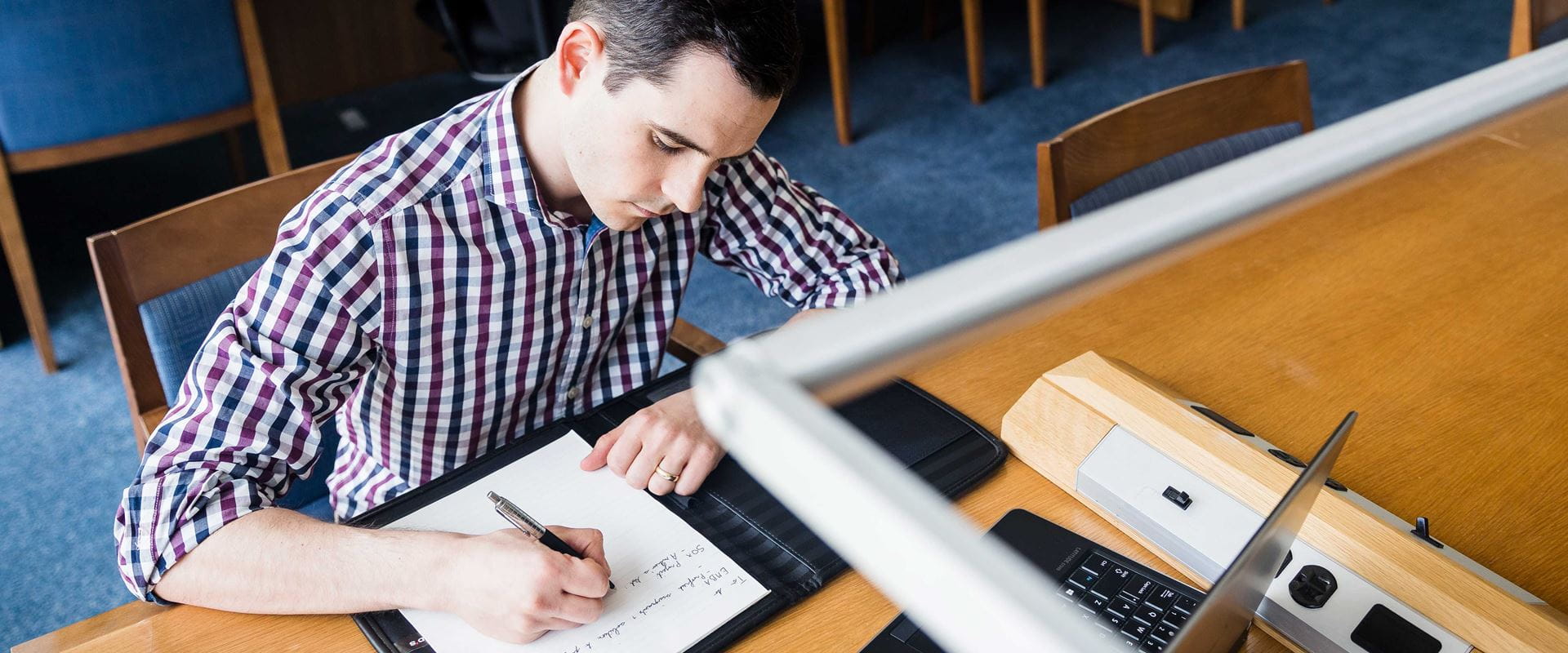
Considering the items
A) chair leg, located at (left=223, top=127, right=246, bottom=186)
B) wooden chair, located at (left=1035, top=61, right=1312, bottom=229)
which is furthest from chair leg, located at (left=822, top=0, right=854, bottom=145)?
wooden chair, located at (left=1035, top=61, right=1312, bottom=229)

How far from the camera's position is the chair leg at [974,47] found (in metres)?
3.30

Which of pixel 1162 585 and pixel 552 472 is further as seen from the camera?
pixel 552 472

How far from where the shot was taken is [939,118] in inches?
133

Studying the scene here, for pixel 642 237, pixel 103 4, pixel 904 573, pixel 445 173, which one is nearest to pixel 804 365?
pixel 904 573

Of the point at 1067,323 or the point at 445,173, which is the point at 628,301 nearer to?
the point at 445,173

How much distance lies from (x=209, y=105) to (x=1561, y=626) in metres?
2.49

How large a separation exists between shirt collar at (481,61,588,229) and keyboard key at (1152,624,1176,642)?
666 mm

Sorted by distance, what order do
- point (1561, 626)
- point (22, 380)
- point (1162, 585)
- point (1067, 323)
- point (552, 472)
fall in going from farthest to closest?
point (22, 380) < point (1067, 323) < point (552, 472) < point (1162, 585) < point (1561, 626)

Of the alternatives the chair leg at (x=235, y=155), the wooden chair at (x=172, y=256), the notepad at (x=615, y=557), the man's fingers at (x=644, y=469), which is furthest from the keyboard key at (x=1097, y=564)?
the chair leg at (x=235, y=155)

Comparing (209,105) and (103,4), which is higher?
(103,4)

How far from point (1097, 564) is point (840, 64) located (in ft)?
7.99

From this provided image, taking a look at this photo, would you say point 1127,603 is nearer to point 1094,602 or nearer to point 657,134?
point 1094,602

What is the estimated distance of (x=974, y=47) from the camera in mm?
3357

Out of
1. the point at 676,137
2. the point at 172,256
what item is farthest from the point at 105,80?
the point at 676,137
